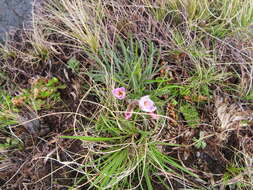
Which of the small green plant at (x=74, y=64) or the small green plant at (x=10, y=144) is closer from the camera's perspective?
the small green plant at (x=10, y=144)

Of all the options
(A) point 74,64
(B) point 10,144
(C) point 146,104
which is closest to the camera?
(C) point 146,104

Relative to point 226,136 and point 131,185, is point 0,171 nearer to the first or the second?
point 131,185

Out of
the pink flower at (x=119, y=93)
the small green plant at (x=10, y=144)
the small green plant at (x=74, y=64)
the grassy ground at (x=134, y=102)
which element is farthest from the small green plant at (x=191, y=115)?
the small green plant at (x=10, y=144)

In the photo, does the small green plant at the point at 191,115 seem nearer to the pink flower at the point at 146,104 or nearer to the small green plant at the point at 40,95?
the pink flower at the point at 146,104

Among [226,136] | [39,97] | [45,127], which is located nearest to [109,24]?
[39,97]

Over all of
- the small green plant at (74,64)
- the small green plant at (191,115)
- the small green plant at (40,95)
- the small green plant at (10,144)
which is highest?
the small green plant at (74,64)

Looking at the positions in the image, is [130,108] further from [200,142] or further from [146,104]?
[200,142]

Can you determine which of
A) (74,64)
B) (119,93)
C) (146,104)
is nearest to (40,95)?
(74,64)
